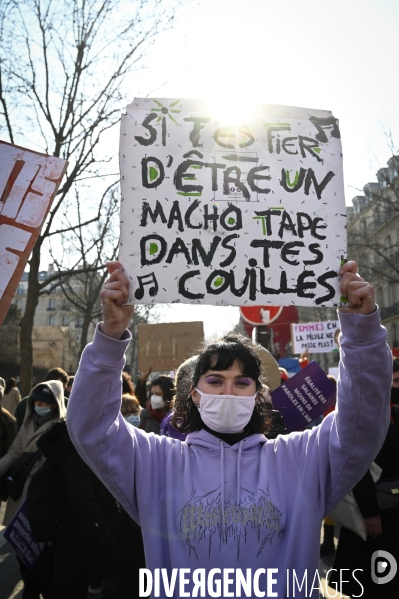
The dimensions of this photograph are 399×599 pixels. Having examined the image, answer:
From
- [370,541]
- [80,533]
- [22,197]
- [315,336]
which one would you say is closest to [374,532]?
[370,541]

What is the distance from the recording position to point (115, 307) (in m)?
2.20

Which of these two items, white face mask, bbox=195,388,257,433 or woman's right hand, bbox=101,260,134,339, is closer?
woman's right hand, bbox=101,260,134,339

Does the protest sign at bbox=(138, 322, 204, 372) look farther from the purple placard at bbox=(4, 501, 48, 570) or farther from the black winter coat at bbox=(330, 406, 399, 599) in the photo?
the black winter coat at bbox=(330, 406, 399, 599)

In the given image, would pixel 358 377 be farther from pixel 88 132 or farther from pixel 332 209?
pixel 88 132

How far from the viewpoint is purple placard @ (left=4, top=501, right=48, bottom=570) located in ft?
15.0

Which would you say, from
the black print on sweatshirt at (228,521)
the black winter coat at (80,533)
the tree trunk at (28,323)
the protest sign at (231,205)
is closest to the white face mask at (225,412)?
the black print on sweatshirt at (228,521)

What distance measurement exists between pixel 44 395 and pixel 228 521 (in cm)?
320

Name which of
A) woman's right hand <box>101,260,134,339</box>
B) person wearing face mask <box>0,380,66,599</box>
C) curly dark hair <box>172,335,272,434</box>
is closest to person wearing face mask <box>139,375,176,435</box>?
person wearing face mask <box>0,380,66,599</box>

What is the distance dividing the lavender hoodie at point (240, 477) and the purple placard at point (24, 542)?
9.08 feet

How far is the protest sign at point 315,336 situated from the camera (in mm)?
15641

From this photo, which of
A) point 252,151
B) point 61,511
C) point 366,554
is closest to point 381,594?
point 366,554

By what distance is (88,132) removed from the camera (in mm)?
11516

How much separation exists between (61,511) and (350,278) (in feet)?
9.27

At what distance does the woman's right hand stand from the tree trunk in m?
9.50
